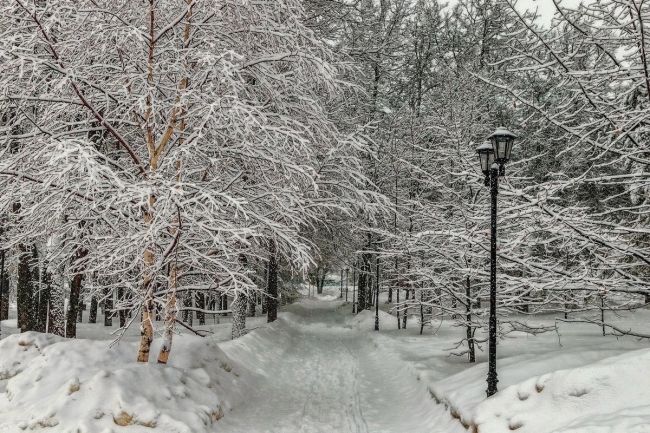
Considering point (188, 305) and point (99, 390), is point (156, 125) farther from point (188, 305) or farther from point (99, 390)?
point (188, 305)

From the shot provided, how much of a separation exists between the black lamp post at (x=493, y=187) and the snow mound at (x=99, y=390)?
443cm

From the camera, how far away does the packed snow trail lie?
25.5ft

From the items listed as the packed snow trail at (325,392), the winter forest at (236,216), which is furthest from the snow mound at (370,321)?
the winter forest at (236,216)

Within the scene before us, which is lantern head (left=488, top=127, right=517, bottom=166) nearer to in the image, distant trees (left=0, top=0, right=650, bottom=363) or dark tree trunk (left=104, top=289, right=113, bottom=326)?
distant trees (left=0, top=0, right=650, bottom=363)

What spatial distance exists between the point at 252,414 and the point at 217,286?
2.90 meters

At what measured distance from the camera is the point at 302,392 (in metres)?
10.0

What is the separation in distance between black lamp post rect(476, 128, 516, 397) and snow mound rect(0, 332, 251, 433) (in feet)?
14.5

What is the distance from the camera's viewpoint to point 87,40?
6539mm

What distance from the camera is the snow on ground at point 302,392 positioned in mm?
5348

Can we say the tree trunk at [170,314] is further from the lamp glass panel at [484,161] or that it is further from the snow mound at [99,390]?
the lamp glass panel at [484,161]

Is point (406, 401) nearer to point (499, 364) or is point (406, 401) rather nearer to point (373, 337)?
point (499, 364)

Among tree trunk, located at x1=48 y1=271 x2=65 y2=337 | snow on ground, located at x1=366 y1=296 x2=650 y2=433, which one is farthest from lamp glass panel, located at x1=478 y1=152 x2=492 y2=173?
tree trunk, located at x1=48 y1=271 x2=65 y2=337

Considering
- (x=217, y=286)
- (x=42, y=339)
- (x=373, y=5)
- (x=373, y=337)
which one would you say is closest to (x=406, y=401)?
(x=217, y=286)

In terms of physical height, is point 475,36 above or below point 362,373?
above
